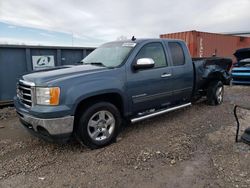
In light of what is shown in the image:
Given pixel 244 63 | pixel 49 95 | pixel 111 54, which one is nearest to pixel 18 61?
pixel 111 54

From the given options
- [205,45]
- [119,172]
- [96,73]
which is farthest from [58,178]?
[205,45]

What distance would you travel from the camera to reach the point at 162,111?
4.74m

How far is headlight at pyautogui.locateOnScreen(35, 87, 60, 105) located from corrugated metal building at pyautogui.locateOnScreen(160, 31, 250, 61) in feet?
35.6

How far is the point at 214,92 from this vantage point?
6.39 meters

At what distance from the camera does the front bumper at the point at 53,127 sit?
3.25 m

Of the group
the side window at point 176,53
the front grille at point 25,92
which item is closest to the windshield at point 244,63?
the side window at point 176,53

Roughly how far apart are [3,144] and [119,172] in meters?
2.41

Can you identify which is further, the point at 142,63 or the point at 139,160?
the point at 142,63

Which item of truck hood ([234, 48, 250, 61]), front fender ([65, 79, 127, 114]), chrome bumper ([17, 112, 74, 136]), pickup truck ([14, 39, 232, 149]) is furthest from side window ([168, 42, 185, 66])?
truck hood ([234, 48, 250, 61])

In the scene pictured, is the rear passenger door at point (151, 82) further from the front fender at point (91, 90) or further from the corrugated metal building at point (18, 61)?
the corrugated metal building at point (18, 61)

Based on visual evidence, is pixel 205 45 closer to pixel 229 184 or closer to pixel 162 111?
pixel 162 111

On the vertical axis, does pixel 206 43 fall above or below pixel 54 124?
above

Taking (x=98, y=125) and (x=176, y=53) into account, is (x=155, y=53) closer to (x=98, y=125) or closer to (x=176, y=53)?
(x=176, y=53)

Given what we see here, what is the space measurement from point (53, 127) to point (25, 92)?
0.86 metres
